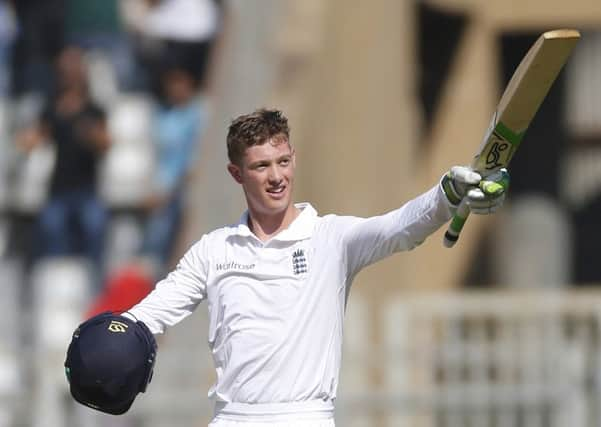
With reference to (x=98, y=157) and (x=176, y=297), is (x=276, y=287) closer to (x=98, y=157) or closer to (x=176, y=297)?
(x=176, y=297)

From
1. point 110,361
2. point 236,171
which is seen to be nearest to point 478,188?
point 236,171

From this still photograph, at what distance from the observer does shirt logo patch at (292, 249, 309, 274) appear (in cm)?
612

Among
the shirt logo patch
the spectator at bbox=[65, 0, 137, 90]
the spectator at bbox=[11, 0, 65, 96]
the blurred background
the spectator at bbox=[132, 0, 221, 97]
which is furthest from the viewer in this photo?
the spectator at bbox=[11, 0, 65, 96]

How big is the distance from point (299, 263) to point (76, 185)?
277 inches

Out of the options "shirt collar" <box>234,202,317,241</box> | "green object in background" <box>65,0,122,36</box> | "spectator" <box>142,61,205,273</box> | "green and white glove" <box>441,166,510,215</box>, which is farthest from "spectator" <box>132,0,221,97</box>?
"green and white glove" <box>441,166,510,215</box>

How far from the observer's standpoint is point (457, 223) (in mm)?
5906

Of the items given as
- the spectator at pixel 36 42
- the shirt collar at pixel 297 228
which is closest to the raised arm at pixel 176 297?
the shirt collar at pixel 297 228

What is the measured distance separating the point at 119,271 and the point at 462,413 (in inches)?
101

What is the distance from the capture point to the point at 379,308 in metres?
12.9

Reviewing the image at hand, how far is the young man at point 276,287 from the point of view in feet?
19.8

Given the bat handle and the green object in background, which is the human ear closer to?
the bat handle

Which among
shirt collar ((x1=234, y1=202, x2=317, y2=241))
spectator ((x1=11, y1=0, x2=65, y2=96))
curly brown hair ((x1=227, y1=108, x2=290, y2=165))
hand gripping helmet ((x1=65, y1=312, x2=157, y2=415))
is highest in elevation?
spectator ((x1=11, y1=0, x2=65, y2=96))

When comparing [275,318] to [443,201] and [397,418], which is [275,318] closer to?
[443,201]

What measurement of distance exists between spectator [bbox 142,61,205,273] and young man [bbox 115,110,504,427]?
6610 mm
